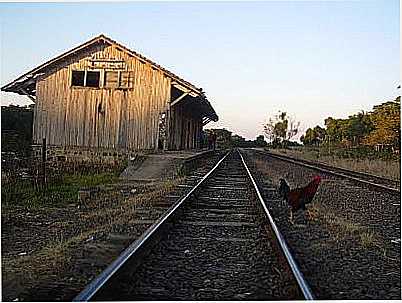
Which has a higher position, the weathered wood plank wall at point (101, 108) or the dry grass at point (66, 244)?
the weathered wood plank wall at point (101, 108)

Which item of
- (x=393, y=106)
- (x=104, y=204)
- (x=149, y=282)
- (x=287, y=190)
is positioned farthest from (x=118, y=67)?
(x=149, y=282)

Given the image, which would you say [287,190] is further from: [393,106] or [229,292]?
[393,106]

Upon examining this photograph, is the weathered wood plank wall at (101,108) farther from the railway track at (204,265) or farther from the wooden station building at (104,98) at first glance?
the railway track at (204,265)

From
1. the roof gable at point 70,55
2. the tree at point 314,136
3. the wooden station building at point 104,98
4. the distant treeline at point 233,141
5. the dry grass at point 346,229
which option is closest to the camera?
the dry grass at point 346,229

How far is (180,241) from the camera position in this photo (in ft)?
19.9

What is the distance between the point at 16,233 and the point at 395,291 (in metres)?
4.42

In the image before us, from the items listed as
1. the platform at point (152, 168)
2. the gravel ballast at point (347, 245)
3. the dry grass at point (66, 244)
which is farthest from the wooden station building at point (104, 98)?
the dry grass at point (66, 244)

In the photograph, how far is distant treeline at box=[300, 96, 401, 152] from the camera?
2127cm

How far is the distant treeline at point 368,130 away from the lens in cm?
2127

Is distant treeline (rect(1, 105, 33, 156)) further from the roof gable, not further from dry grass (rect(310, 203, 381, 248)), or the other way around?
dry grass (rect(310, 203, 381, 248))

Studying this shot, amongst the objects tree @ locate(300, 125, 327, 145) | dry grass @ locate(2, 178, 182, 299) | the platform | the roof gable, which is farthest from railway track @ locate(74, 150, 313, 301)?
tree @ locate(300, 125, 327, 145)

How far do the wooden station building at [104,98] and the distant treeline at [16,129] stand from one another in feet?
2.31

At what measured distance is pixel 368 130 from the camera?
123 ft

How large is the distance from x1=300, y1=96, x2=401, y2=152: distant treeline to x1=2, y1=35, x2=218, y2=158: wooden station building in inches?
314
